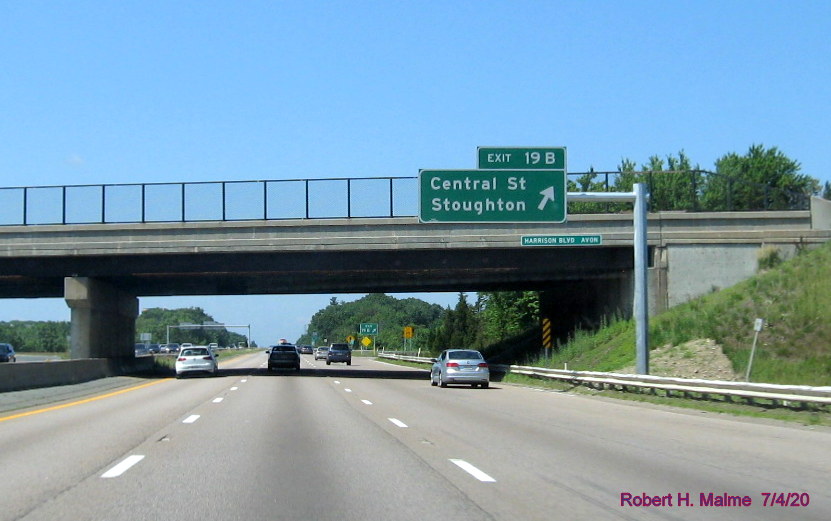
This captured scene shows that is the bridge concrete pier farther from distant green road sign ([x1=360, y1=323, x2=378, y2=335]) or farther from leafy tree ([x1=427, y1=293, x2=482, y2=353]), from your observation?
distant green road sign ([x1=360, y1=323, x2=378, y2=335])

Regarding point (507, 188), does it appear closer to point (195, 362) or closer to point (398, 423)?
point (398, 423)

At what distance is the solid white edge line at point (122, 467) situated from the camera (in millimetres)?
11234

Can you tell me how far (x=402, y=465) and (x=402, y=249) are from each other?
1121 inches

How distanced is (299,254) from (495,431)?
26362 millimetres

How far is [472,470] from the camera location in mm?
11617

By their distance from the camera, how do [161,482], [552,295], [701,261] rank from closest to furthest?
[161,482] < [701,261] < [552,295]

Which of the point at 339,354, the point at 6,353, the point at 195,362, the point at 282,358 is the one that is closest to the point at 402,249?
the point at 195,362

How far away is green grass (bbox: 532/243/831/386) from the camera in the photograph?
1159 inches

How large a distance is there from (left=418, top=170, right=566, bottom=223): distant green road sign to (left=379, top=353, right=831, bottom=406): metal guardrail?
5609 mm

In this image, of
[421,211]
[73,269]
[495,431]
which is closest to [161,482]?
[495,431]

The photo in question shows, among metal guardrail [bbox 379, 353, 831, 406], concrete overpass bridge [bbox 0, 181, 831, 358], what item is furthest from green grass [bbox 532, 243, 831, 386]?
metal guardrail [bbox 379, 353, 831, 406]

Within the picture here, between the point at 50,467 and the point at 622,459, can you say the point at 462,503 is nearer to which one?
the point at 622,459

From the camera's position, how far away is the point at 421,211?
3088 cm

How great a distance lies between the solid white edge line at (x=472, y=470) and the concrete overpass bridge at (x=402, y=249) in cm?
2780
